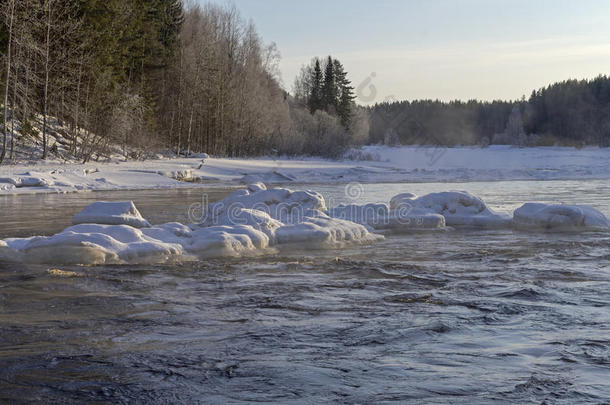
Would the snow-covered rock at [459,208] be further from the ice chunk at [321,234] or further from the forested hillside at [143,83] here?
the forested hillside at [143,83]

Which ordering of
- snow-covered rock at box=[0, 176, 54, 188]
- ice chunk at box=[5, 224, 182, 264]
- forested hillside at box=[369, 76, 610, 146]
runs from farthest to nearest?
1. forested hillside at box=[369, 76, 610, 146]
2. snow-covered rock at box=[0, 176, 54, 188]
3. ice chunk at box=[5, 224, 182, 264]

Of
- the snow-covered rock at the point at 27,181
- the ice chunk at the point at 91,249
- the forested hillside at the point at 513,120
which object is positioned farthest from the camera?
the forested hillside at the point at 513,120

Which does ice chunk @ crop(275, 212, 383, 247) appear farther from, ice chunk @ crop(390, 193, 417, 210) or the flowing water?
ice chunk @ crop(390, 193, 417, 210)

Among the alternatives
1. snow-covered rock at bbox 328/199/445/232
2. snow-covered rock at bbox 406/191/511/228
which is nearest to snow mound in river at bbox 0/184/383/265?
snow-covered rock at bbox 328/199/445/232

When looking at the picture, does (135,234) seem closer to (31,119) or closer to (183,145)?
(31,119)

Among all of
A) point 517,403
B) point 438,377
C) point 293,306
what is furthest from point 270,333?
point 517,403

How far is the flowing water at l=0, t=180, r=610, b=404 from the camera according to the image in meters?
3.50

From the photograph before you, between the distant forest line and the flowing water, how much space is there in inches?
675

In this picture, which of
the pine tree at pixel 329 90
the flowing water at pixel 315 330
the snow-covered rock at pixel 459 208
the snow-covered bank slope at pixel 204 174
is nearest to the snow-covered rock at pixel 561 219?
the snow-covered rock at pixel 459 208

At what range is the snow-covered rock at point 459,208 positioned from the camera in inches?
449

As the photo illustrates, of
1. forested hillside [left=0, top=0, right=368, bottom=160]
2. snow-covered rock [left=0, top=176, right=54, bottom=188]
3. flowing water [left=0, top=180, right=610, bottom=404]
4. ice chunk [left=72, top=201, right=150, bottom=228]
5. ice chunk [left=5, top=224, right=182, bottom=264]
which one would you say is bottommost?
flowing water [left=0, top=180, right=610, bottom=404]

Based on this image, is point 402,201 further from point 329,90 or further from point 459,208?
point 329,90

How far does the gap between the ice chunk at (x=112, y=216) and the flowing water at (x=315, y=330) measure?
2.98 metres

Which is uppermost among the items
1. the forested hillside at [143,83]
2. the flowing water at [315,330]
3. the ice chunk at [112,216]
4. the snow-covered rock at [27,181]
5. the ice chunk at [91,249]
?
the forested hillside at [143,83]
